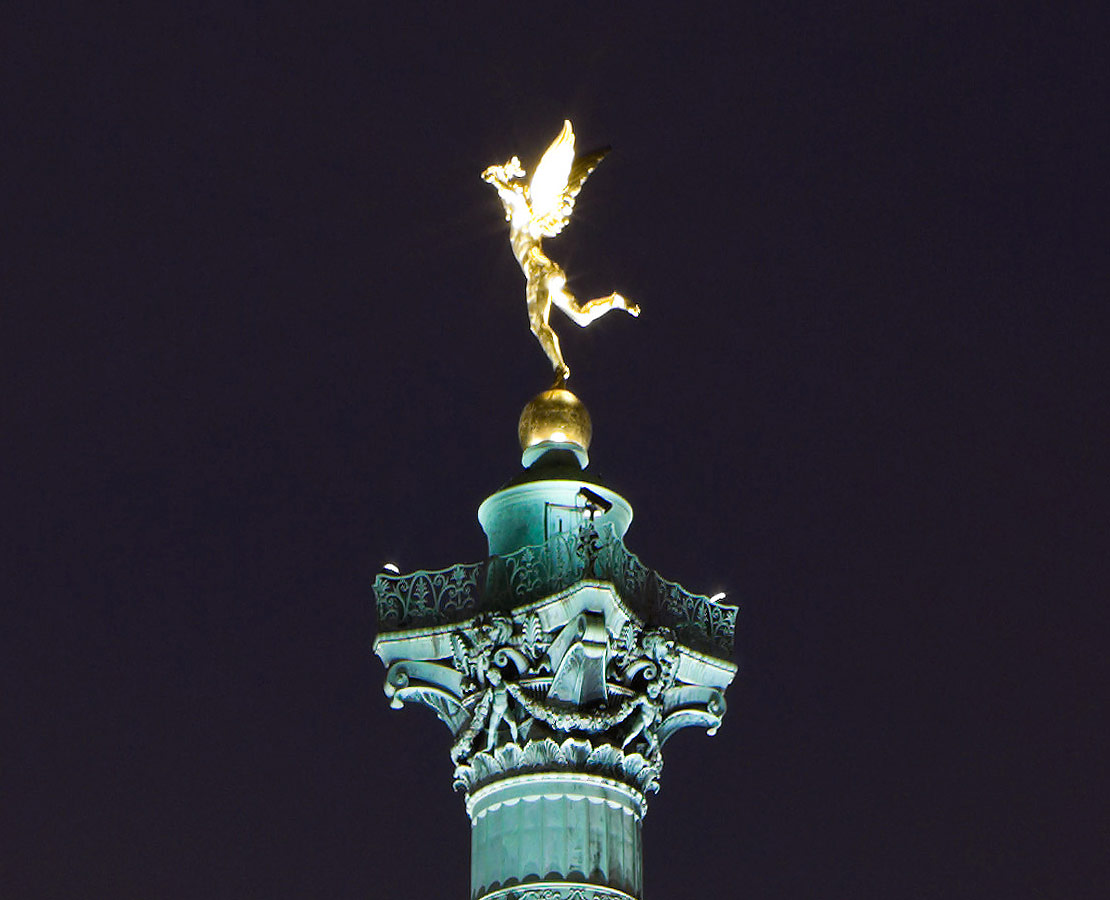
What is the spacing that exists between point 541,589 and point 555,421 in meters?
2.99

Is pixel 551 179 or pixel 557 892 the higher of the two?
pixel 551 179

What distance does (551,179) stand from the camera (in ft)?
97.5

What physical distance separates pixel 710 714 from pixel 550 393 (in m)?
4.78

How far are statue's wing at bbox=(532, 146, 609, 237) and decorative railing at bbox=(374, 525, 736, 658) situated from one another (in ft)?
16.9

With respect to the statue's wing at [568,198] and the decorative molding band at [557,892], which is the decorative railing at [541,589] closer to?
the decorative molding band at [557,892]

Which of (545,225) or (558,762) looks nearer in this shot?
(558,762)

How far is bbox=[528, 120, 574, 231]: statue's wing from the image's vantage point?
29625 mm

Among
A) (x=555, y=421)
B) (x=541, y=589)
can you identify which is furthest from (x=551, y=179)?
(x=541, y=589)

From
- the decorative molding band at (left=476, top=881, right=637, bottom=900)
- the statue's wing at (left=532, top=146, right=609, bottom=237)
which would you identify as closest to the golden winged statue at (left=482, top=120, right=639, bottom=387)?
the statue's wing at (left=532, top=146, right=609, bottom=237)

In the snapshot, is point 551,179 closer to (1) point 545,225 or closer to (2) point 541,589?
(1) point 545,225

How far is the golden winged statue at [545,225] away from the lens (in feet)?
95.3

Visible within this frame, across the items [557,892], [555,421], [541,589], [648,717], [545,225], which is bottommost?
[557,892]

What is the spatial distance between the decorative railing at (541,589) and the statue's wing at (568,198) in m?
5.16

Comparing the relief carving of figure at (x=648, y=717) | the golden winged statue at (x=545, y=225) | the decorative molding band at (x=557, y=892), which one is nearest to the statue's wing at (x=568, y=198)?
the golden winged statue at (x=545, y=225)
